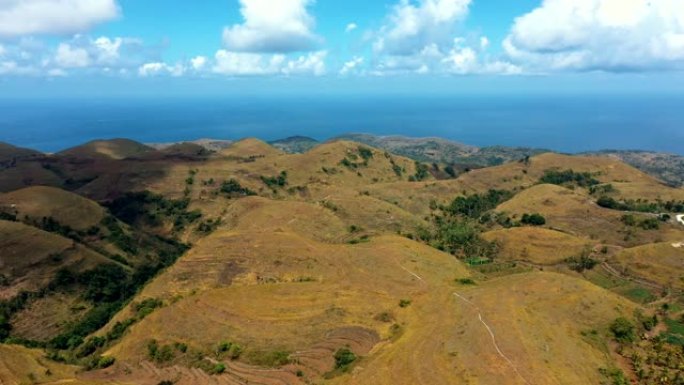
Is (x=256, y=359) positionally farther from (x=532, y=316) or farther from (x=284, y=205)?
(x=284, y=205)

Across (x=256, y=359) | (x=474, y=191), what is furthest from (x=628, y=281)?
(x=474, y=191)

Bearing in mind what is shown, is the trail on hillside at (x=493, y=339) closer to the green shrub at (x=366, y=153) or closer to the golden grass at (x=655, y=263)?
the golden grass at (x=655, y=263)

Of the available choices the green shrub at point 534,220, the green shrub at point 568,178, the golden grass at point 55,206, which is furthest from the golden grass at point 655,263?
the golden grass at point 55,206

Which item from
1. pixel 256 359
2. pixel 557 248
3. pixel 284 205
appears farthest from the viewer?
pixel 284 205

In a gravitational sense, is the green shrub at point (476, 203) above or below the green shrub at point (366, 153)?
below

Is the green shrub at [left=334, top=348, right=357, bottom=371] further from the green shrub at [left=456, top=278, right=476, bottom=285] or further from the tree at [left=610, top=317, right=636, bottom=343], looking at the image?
the tree at [left=610, top=317, right=636, bottom=343]

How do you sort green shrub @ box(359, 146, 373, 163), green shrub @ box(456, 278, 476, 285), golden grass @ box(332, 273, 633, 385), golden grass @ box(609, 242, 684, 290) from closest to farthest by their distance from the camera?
golden grass @ box(332, 273, 633, 385) < green shrub @ box(456, 278, 476, 285) < golden grass @ box(609, 242, 684, 290) < green shrub @ box(359, 146, 373, 163)

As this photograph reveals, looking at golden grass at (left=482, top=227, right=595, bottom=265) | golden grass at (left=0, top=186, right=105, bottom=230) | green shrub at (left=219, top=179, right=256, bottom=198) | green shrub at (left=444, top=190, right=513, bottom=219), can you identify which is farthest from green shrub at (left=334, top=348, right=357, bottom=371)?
green shrub at (left=219, top=179, right=256, bottom=198)

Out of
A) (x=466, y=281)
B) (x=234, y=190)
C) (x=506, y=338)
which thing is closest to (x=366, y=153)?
(x=234, y=190)
